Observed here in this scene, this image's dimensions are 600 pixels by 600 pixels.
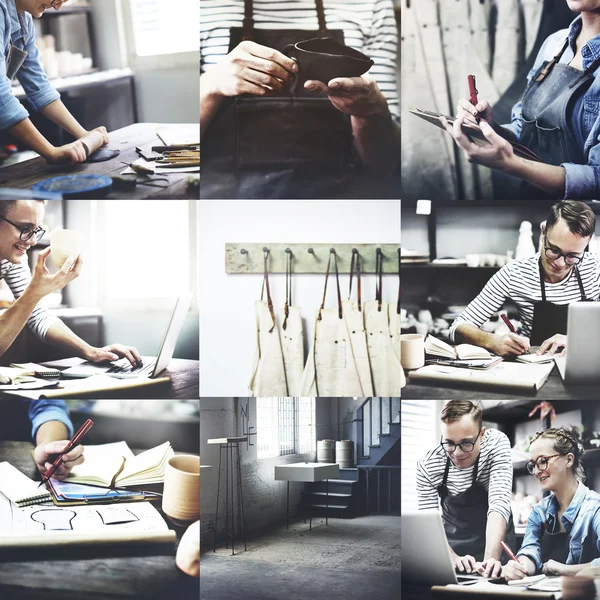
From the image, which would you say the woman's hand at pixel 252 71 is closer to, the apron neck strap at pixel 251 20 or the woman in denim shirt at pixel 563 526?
the apron neck strap at pixel 251 20

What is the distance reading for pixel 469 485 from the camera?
2568 millimetres

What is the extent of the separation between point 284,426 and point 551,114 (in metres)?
1.58

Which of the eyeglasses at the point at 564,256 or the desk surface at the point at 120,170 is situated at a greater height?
the desk surface at the point at 120,170

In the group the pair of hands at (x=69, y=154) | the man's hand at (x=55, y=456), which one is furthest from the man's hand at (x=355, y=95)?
the man's hand at (x=55, y=456)

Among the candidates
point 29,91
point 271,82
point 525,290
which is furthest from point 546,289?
point 29,91

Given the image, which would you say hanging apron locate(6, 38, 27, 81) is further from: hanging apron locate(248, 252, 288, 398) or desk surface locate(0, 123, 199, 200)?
hanging apron locate(248, 252, 288, 398)

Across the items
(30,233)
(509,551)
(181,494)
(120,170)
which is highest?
(120,170)

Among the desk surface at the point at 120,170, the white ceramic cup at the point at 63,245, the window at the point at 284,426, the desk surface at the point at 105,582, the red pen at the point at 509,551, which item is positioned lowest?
the desk surface at the point at 105,582

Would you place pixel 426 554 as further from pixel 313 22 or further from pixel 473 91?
pixel 313 22

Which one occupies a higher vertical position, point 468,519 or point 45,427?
point 45,427

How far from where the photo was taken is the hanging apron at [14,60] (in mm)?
2533

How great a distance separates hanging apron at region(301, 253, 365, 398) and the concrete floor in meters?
0.50

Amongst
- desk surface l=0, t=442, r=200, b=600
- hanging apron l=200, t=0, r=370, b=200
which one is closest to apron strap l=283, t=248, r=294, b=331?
hanging apron l=200, t=0, r=370, b=200

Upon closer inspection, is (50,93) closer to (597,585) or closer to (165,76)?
(165,76)
